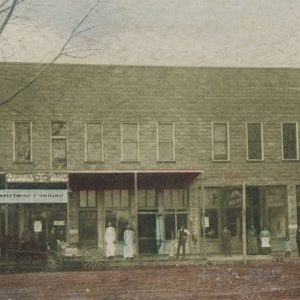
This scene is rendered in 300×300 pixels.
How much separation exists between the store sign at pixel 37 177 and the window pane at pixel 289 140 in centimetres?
1077

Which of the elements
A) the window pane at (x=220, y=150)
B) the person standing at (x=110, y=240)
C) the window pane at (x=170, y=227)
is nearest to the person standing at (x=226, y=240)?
the window pane at (x=170, y=227)

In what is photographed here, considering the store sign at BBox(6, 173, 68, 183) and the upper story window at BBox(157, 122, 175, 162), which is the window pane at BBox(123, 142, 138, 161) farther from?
the store sign at BBox(6, 173, 68, 183)

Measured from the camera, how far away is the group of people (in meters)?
28.0

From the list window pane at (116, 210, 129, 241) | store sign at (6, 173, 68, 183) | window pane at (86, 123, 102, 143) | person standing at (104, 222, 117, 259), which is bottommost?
person standing at (104, 222, 117, 259)

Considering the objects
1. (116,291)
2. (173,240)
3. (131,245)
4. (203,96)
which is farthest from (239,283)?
(203,96)

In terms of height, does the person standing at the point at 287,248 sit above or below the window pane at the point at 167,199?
below

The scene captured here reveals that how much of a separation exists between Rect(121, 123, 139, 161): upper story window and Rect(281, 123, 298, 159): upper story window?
6.47 m

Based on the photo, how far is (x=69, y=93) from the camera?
99.2 ft

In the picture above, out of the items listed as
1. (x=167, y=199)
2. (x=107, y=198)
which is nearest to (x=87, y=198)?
(x=107, y=198)

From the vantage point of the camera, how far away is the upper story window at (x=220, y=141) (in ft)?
103

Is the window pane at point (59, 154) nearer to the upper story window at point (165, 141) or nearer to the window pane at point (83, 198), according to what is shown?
the window pane at point (83, 198)

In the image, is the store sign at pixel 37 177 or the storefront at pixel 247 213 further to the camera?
the storefront at pixel 247 213

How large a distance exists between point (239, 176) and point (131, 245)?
6.02 metres

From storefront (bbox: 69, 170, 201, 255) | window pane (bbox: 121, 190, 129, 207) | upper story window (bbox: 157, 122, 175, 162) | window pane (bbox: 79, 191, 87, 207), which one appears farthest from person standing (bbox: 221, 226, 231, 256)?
window pane (bbox: 79, 191, 87, 207)
